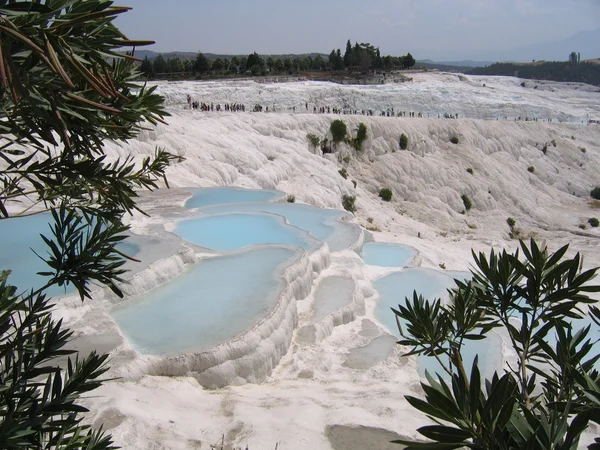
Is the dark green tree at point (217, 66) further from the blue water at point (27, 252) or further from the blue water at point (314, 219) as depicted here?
the blue water at point (27, 252)

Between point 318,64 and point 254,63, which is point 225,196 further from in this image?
point 318,64

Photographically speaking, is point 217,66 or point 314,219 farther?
point 217,66

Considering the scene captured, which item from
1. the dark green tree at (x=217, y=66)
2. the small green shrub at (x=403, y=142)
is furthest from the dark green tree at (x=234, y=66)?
the small green shrub at (x=403, y=142)

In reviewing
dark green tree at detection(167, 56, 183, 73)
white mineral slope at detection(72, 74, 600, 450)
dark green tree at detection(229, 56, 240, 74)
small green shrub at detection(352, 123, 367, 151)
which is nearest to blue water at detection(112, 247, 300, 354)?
white mineral slope at detection(72, 74, 600, 450)

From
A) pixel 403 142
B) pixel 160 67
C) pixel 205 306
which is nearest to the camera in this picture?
pixel 205 306

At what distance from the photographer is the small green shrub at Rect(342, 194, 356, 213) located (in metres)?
24.3

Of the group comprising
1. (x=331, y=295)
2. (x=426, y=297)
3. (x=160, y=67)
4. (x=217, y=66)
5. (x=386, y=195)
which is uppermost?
(x=217, y=66)

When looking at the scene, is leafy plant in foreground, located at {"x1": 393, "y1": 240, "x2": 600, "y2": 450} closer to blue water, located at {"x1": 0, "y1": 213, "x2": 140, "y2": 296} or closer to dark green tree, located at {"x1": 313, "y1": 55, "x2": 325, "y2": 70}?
blue water, located at {"x1": 0, "y1": 213, "x2": 140, "y2": 296}

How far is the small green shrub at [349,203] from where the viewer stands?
957 inches

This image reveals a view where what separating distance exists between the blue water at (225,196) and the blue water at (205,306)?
5837mm

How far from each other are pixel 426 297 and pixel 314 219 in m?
5.09

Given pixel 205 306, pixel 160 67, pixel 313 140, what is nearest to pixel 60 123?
pixel 205 306

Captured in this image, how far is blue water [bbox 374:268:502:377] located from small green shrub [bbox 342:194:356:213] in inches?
415

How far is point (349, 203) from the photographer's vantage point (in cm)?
2444
